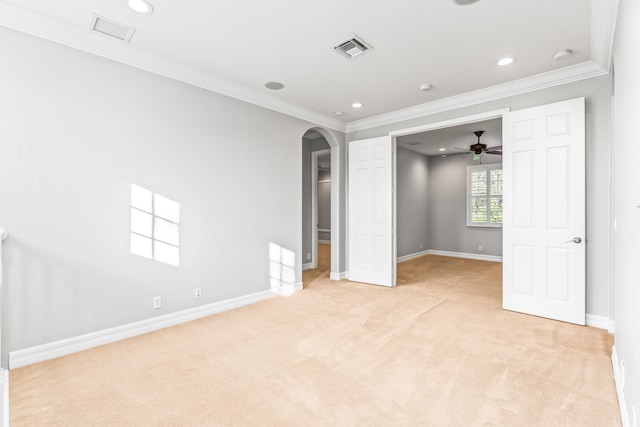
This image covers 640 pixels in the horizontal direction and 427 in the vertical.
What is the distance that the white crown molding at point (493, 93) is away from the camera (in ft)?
11.0

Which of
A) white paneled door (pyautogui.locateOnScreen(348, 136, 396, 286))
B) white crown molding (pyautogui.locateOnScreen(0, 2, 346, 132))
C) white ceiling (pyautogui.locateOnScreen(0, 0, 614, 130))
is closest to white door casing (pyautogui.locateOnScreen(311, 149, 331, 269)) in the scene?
white paneled door (pyautogui.locateOnScreen(348, 136, 396, 286))

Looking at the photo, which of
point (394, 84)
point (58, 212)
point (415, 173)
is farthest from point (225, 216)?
point (415, 173)

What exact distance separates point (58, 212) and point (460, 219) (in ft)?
25.7

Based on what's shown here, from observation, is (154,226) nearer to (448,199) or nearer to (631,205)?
(631,205)

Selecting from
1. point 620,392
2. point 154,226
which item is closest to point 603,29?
point 620,392

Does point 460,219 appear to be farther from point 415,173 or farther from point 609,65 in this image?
point 609,65

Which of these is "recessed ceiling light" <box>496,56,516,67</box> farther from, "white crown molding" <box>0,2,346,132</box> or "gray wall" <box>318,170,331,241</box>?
"gray wall" <box>318,170,331,241</box>

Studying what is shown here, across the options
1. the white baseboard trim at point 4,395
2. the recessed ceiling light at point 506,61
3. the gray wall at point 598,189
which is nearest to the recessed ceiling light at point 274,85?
the recessed ceiling light at point 506,61

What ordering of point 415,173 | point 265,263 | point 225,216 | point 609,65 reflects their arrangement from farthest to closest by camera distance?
point 415,173 < point 265,263 < point 225,216 < point 609,65

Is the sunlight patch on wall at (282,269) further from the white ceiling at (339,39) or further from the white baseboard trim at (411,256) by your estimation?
the white baseboard trim at (411,256)

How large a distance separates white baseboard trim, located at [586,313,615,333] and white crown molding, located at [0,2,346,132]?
168 inches

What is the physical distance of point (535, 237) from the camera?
3.56 meters

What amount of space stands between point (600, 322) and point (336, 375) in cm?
286

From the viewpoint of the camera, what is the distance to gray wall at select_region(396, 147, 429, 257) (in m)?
7.48
